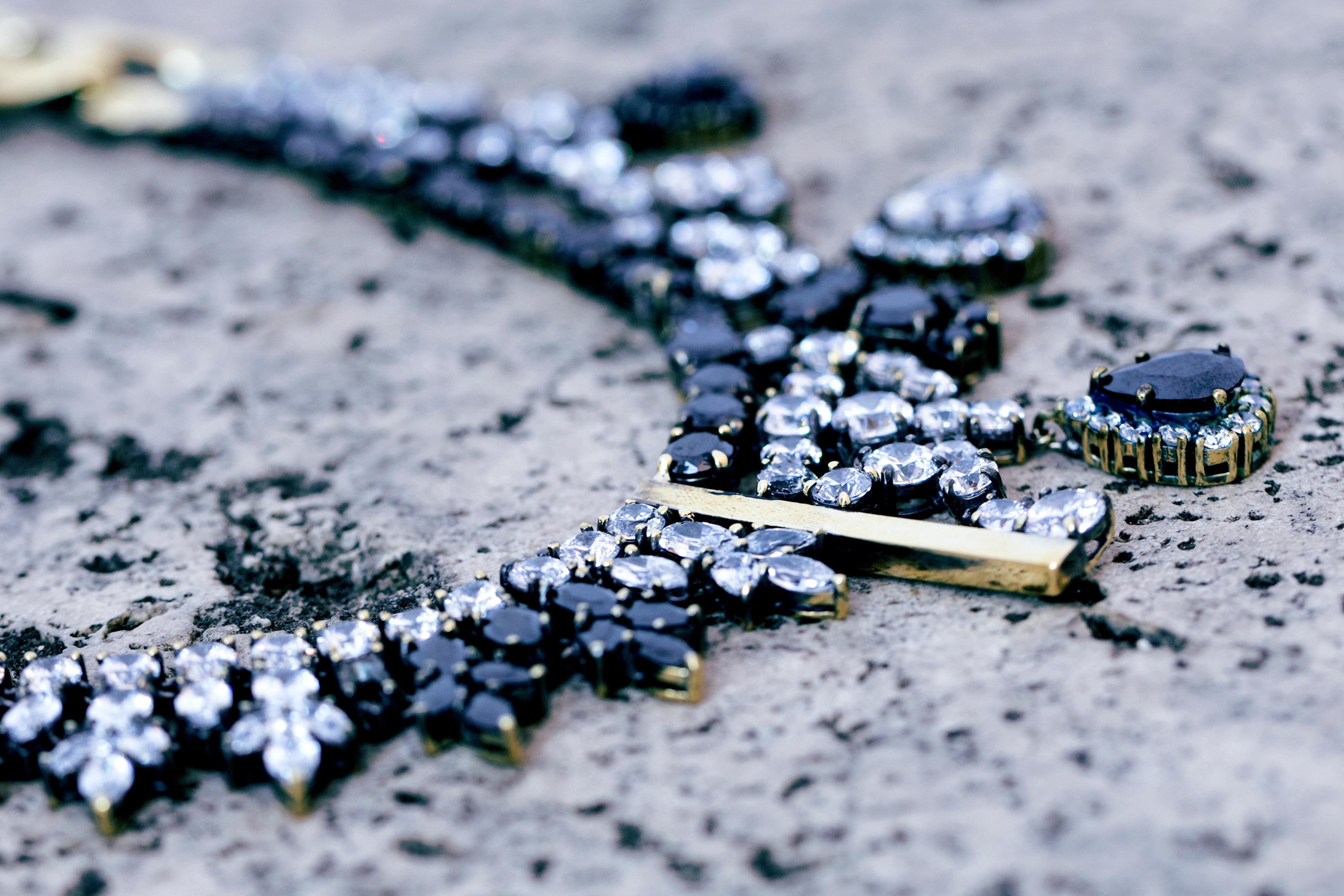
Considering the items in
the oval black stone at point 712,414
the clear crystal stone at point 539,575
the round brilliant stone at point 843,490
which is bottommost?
the clear crystal stone at point 539,575

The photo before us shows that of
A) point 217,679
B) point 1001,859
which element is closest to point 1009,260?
point 1001,859

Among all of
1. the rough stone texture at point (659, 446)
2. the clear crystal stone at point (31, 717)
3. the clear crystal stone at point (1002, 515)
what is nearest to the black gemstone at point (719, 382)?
the rough stone texture at point (659, 446)

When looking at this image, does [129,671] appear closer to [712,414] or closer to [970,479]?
[712,414]

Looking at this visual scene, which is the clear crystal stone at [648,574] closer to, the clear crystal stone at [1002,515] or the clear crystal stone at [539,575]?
the clear crystal stone at [539,575]

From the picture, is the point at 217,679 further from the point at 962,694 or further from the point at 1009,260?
the point at 1009,260

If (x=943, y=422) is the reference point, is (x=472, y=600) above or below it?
below

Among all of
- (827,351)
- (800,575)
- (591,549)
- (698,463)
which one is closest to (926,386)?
(827,351)
